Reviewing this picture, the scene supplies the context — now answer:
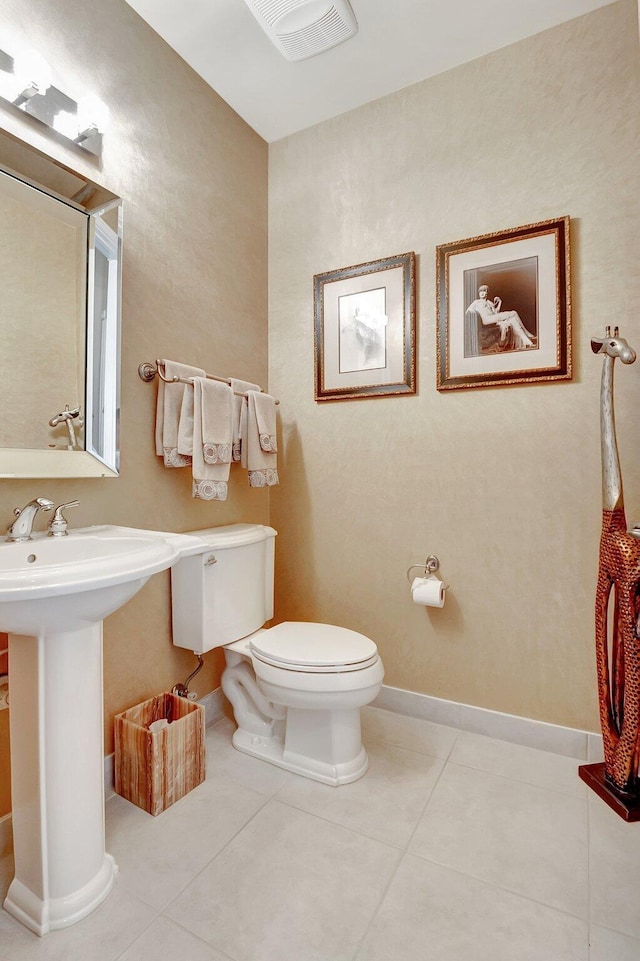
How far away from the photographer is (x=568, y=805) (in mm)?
1504

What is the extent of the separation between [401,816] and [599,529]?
115 centimetres

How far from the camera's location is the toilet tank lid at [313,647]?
156cm

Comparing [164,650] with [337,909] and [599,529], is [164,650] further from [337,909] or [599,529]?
[599,529]

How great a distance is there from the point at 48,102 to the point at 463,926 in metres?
2.42

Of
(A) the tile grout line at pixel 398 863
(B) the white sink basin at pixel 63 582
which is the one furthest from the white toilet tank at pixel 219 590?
(A) the tile grout line at pixel 398 863

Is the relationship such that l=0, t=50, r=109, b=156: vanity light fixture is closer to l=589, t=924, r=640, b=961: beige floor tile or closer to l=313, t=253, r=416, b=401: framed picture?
l=313, t=253, r=416, b=401: framed picture

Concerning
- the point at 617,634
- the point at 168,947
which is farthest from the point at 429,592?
the point at 168,947

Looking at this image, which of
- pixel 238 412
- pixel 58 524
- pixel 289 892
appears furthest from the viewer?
pixel 238 412

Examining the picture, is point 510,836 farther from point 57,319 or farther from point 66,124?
point 66,124

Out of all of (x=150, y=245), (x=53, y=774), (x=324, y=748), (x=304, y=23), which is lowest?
(x=324, y=748)

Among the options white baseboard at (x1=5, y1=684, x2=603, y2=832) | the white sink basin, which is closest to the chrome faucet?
the white sink basin

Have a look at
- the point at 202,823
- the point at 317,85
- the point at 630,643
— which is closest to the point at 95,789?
the point at 202,823

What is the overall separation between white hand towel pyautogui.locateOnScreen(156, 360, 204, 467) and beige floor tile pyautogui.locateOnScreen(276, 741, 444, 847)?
1197mm

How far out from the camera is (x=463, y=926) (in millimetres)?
1105
